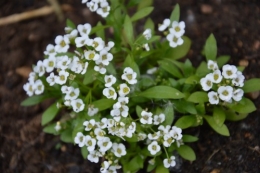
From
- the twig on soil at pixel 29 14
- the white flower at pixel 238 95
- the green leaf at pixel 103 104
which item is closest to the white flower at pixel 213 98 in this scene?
the white flower at pixel 238 95

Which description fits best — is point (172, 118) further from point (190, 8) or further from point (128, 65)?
point (190, 8)

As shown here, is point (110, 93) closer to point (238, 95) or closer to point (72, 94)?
point (72, 94)

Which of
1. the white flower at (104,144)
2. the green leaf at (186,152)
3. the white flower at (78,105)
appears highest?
the white flower at (78,105)

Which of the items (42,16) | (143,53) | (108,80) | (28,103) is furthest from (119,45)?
(42,16)

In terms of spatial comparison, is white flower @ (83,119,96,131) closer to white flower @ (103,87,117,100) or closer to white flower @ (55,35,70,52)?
white flower @ (103,87,117,100)

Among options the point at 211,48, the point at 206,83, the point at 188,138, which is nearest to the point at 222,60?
the point at 211,48

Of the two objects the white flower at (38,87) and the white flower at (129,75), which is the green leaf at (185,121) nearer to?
the white flower at (129,75)
